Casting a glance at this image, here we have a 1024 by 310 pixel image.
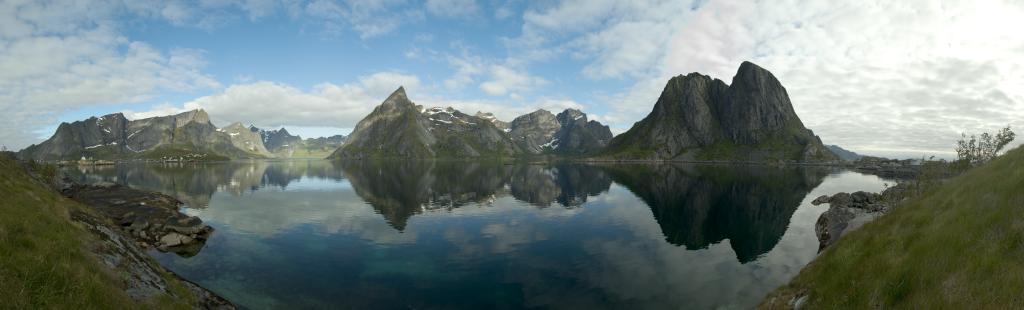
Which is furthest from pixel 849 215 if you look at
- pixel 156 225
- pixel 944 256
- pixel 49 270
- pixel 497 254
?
pixel 156 225

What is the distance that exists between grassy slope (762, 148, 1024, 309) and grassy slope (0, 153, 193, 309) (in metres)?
30.1

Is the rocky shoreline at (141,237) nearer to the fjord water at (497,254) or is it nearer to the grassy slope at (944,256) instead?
the fjord water at (497,254)

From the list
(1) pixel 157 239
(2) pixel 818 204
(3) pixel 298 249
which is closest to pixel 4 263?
(3) pixel 298 249

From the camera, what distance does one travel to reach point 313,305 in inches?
1270

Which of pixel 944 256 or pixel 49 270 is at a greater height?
pixel 944 256

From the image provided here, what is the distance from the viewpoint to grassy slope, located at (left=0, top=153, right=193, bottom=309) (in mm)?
14406

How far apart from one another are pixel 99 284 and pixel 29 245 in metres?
4.25

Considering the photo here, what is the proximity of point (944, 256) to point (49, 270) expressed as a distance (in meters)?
35.6

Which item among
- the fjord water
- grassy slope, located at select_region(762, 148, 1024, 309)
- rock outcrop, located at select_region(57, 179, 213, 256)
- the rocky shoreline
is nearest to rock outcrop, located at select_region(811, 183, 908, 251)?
the fjord water

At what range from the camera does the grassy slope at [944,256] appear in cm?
1366

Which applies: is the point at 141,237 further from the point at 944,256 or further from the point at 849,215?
the point at 849,215

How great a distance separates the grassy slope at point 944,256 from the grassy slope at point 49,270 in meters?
30.1

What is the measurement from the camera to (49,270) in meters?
16.3

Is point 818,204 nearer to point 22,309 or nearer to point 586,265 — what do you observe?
point 586,265
